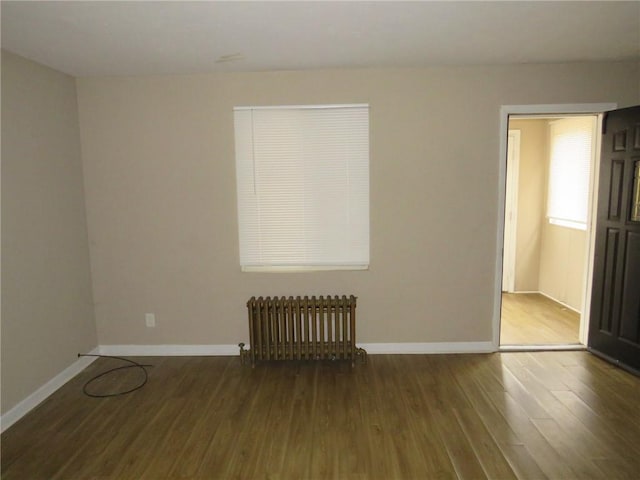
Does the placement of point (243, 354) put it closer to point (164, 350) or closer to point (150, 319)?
point (164, 350)

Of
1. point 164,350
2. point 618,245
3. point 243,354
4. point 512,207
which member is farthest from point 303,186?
point 512,207

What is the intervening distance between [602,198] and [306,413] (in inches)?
125

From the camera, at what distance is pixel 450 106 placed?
3.53 metres

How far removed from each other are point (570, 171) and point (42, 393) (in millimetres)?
5976

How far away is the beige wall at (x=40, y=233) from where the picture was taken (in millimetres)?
2770

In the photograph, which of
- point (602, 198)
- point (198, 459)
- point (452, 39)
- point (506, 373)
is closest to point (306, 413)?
point (198, 459)

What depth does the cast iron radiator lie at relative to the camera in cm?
352

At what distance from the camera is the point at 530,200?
555cm

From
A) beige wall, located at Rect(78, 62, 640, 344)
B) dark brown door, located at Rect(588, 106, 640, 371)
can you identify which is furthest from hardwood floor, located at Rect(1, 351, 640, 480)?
beige wall, located at Rect(78, 62, 640, 344)

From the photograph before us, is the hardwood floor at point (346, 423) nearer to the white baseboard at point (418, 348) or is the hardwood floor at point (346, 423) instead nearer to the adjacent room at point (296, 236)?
the adjacent room at point (296, 236)

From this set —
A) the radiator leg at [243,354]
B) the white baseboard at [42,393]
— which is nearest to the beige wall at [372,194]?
the radiator leg at [243,354]

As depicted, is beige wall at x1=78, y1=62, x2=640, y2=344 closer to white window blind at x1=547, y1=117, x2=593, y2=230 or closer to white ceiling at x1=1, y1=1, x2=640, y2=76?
white ceiling at x1=1, y1=1, x2=640, y2=76

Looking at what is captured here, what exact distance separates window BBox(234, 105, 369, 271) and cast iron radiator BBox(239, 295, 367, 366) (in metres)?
0.38

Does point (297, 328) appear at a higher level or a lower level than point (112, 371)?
higher
